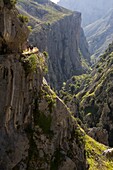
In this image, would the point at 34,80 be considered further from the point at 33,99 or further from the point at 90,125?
the point at 90,125

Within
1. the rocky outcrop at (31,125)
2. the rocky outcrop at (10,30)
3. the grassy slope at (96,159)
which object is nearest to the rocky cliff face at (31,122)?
the rocky outcrop at (31,125)

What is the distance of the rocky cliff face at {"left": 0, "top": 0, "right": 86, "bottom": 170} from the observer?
72.1 metres

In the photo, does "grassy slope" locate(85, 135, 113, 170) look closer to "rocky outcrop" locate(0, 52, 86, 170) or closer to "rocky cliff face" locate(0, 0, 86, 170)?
"rocky cliff face" locate(0, 0, 86, 170)

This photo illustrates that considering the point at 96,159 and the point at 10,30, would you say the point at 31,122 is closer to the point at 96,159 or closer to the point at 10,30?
the point at 10,30

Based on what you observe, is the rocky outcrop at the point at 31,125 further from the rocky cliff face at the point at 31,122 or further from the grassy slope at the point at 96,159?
the grassy slope at the point at 96,159

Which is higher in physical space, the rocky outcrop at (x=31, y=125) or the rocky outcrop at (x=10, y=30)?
the rocky outcrop at (x=10, y=30)

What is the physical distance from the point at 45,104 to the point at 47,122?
4.42m

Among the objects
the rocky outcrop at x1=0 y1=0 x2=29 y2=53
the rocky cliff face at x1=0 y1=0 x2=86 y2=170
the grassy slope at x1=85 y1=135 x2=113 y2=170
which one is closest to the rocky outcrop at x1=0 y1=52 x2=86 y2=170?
the rocky cliff face at x1=0 y1=0 x2=86 y2=170

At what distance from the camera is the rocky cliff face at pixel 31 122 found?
236ft

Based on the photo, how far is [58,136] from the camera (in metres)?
85.5

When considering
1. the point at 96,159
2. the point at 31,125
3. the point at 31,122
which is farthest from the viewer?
the point at 96,159

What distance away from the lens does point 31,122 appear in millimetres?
79312

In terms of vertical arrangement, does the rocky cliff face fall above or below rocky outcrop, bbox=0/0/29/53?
below

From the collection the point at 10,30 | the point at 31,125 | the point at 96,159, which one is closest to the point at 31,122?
the point at 31,125
